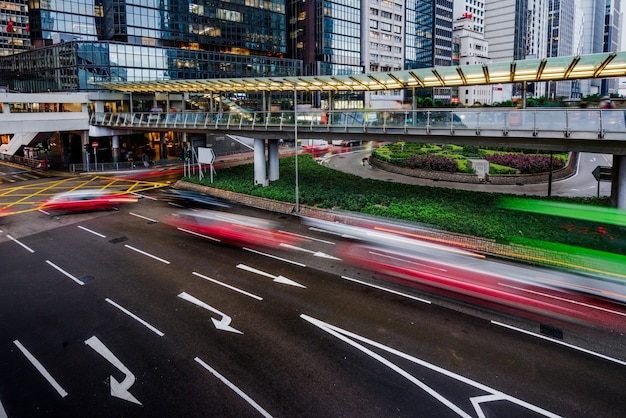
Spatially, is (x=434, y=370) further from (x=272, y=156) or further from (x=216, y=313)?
(x=272, y=156)

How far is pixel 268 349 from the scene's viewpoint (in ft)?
A: 38.4

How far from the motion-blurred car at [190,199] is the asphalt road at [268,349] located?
12.1 meters

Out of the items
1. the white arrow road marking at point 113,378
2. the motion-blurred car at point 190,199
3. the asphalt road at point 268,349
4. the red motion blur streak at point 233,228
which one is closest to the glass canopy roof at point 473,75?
the motion-blurred car at point 190,199

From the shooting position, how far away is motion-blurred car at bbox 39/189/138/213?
29.4 m

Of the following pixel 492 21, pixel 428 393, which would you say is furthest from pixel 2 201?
pixel 492 21

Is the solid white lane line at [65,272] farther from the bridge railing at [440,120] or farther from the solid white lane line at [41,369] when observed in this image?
the bridge railing at [440,120]

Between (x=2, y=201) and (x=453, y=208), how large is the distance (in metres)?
32.8

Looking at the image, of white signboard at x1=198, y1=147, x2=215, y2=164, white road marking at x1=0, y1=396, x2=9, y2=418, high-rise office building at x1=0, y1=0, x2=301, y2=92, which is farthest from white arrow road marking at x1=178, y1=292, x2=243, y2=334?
high-rise office building at x1=0, y1=0, x2=301, y2=92

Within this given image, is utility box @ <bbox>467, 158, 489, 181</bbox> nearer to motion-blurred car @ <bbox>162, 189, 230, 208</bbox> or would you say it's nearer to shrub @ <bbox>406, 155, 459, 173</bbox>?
shrub @ <bbox>406, 155, 459, 173</bbox>

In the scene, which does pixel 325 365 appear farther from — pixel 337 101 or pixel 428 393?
pixel 337 101

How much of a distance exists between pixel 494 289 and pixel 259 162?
2226cm

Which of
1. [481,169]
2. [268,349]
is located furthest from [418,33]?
[268,349]

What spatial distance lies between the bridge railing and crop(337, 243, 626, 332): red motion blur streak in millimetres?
8364

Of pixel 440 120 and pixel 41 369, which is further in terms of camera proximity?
pixel 440 120
